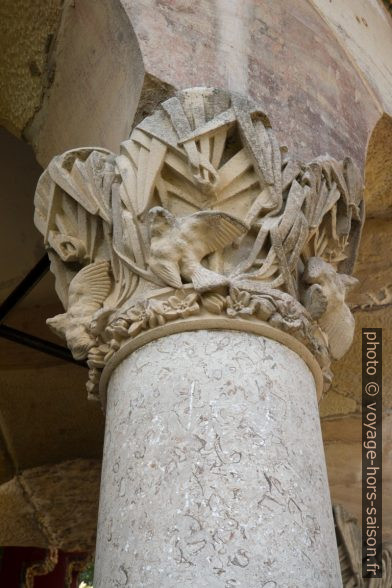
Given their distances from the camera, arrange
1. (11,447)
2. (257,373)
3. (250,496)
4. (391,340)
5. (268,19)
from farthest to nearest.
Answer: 1. (11,447)
2. (391,340)
3. (268,19)
4. (257,373)
5. (250,496)

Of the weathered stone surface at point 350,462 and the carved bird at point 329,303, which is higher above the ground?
the carved bird at point 329,303

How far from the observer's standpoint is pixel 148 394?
2.42m

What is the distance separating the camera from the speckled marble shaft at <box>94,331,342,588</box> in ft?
6.82

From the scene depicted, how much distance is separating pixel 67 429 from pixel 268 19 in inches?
129

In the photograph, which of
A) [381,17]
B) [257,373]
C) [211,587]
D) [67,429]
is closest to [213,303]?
[257,373]

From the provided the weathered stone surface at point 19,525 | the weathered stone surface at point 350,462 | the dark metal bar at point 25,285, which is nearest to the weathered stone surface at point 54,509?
the weathered stone surface at point 19,525

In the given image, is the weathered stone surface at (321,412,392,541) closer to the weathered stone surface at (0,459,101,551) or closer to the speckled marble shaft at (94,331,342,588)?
the weathered stone surface at (0,459,101,551)

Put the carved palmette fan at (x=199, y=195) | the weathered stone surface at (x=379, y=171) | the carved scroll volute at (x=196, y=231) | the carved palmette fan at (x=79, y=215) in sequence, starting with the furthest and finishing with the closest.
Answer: the weathered stone surface at (x=379, y=171)
the carved palmette fan at (x=79, y=215)
the carved palmette fan at (x=199, y=195)
the carved scroll volute at (x=196, y=231)

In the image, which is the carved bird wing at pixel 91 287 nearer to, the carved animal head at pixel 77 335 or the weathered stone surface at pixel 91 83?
the carved animal head at pixel 77 335

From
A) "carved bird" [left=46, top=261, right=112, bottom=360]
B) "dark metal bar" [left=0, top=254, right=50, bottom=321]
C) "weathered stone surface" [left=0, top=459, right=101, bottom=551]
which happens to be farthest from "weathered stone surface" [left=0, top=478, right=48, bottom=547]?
"carved bird" [left=46, top=261, right=112, bottom=360]

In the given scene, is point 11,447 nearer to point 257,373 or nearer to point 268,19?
point 268,19

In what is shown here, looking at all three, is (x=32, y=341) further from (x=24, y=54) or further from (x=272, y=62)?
(x=272, y=62)

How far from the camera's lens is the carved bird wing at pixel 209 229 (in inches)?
106

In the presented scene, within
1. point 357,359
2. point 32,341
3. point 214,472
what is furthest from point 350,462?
point 214,472
